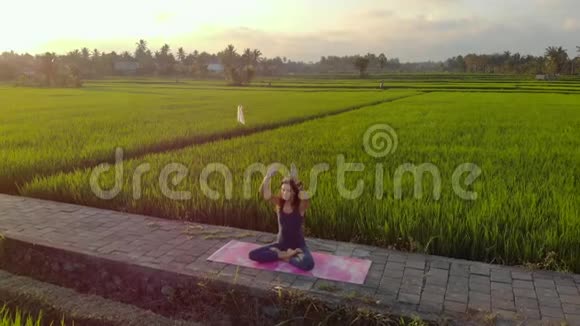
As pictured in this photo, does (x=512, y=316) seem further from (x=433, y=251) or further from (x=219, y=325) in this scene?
(x=219, y=325)

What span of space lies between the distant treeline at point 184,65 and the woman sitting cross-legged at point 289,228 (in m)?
44.3

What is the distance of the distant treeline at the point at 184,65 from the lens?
46750 millimetres

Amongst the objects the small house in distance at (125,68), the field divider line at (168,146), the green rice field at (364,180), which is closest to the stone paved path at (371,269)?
the green rice field at (364,180)

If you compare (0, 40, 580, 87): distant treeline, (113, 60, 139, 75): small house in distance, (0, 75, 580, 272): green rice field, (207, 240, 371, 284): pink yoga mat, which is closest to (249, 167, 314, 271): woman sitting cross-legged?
(207, 240, 371, 284): pink yoga mat

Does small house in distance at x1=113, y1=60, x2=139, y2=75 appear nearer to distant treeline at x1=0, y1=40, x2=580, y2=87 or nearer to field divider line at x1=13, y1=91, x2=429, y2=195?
distant treeline at x1=0, y1=40, x2=580, y2=87

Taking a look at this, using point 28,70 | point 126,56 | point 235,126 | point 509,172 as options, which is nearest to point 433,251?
point 509,172

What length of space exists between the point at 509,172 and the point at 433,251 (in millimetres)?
2693

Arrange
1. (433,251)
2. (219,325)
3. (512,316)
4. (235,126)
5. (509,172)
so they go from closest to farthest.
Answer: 1. (512,316)
2. (219,325)
3. (433,251)
4. (509,172)
5. (235,126)

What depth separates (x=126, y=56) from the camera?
3273 inches

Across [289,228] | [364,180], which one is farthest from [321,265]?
[364,180]

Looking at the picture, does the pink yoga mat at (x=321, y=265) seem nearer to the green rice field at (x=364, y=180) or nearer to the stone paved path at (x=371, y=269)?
the stone paved path at (x=371, y=269)

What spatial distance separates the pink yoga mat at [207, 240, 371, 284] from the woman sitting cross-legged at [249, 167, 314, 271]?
5 centimetres

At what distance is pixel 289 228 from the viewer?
3158 millimetres

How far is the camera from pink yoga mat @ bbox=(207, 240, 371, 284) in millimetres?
2979
